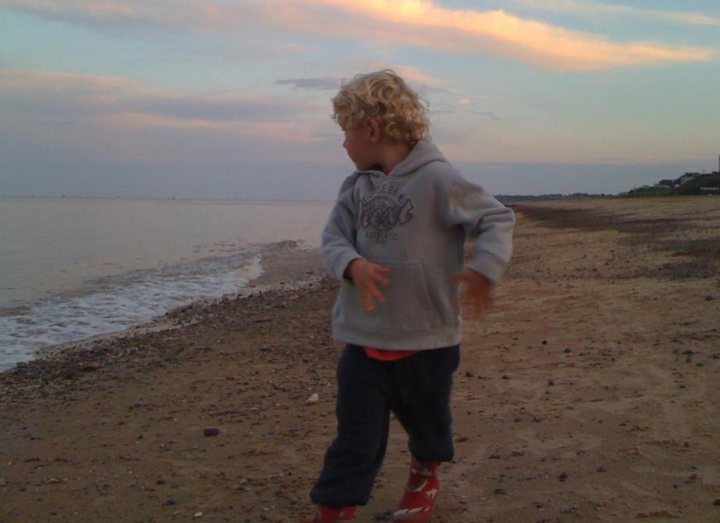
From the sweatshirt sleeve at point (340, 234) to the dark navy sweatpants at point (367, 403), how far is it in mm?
368

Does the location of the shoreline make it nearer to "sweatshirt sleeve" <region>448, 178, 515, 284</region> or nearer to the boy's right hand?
Answer: the boy's right hand

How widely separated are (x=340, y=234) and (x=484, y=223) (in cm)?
62

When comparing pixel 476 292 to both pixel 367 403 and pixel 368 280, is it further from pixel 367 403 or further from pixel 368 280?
pixel 367 403

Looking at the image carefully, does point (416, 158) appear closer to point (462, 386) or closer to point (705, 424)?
Answer: point (705, 424)

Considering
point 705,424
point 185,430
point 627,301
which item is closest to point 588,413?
point 705,424

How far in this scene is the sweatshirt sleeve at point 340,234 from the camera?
300 cm

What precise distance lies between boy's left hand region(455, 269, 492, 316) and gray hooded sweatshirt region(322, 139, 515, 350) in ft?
0.33

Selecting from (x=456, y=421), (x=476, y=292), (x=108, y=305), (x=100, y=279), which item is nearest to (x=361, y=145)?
(x=476, y=292)

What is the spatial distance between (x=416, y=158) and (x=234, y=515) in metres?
1.77

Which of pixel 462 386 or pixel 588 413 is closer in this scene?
pixel 588 413

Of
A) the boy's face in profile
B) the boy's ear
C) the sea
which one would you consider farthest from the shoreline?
the boy's ear

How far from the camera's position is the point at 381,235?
9.86 ft

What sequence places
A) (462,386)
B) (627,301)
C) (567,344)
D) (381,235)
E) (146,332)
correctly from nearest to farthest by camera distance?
(381,235)
(462,386)
(567,344)
(627,301)
(146,332)

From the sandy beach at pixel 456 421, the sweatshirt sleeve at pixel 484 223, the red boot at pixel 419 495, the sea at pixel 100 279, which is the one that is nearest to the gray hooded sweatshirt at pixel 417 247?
the sweatshirt sleeve at pixel 484 223
